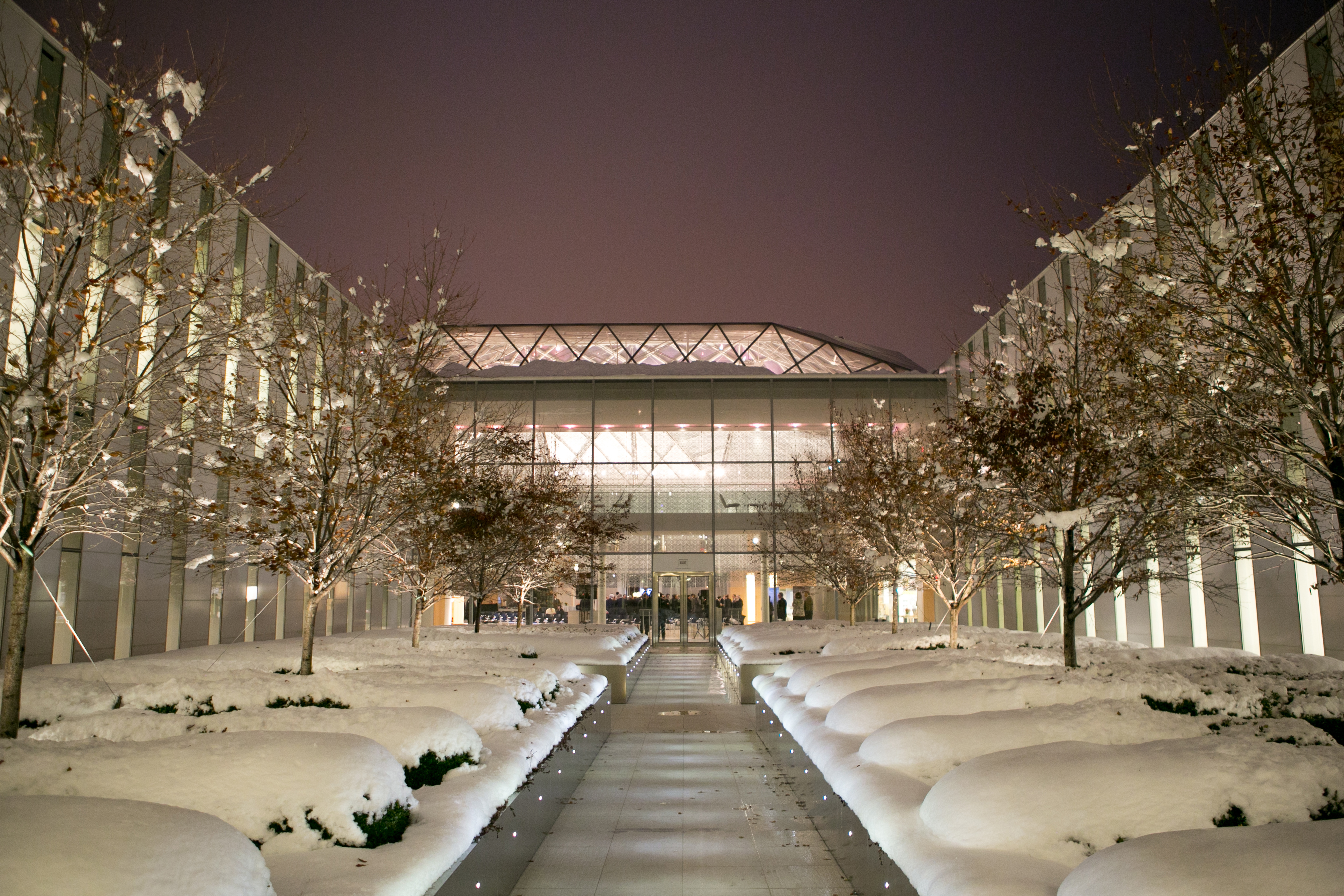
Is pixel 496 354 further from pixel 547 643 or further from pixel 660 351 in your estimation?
pixel 547 643

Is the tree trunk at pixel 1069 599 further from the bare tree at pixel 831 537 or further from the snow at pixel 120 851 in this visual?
the snow at pixel 120 851

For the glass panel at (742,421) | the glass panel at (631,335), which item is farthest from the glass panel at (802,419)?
the glass panel at (631,335)

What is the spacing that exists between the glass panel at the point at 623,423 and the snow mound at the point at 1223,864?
3108 cm

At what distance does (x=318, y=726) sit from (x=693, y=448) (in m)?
28.8

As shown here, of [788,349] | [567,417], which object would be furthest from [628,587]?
[788,349]

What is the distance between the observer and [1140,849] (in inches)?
139

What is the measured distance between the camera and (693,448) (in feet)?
114

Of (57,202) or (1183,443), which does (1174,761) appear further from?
(57,202)

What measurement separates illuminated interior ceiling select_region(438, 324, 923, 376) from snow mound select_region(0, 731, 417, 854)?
31200 mm

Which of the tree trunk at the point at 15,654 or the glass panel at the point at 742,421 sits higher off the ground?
the glass panel at the point at 742,421

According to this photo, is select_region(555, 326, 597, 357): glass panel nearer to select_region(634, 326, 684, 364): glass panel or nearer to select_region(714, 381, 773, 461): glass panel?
select_region(634, 326, 684, 364): glass panel

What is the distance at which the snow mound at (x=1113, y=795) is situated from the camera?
14.2 feet

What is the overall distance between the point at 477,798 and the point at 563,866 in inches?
64.5

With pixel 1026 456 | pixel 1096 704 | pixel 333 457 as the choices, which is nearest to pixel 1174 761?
pixel 1096 704
